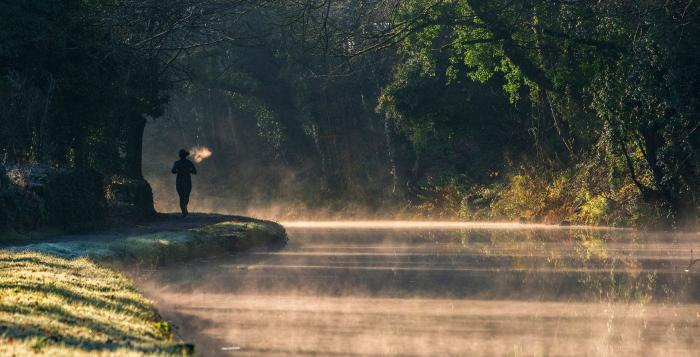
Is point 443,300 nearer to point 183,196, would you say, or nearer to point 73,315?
point 73,315

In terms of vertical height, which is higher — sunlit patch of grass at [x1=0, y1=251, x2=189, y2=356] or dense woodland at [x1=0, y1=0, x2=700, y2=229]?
dense woodland at [x1=0, y1=0, x2=700, y2=229]

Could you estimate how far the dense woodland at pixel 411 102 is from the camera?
28.7m

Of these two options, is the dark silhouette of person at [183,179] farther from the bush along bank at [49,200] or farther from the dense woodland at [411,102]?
the bush along bank at [49,200]

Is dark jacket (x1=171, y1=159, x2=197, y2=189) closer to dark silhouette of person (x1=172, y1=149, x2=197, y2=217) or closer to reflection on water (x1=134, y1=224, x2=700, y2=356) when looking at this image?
dark silhouette of person (x1=172, y1=149, x2=197, y2=217)

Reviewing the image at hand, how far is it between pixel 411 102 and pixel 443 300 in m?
33.1

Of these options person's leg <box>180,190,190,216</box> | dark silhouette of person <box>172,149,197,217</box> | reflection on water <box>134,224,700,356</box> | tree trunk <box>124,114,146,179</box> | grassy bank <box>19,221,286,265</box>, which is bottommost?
reflection on water <box>134,224,700,356</box>

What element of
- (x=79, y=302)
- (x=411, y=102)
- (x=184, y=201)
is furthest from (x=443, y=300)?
(x=411, y=102)

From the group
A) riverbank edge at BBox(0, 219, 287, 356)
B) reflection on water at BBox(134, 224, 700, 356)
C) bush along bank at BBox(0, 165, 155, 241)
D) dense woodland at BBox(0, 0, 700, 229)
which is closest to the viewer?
riverbank edge at BBox(0, 219, 287, 356)

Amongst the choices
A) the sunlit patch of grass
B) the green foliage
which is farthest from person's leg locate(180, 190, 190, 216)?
the sunlit patch of grass

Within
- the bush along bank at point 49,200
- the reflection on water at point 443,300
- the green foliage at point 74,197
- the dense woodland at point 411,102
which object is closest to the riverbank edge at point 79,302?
the reflection on water at point 443,300

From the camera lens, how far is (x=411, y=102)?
48.0 metres

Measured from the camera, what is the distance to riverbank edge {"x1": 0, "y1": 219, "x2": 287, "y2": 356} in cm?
905

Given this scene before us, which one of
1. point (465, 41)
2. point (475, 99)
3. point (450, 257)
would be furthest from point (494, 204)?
point (450, 257)

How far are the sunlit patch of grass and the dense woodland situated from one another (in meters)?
9.58
